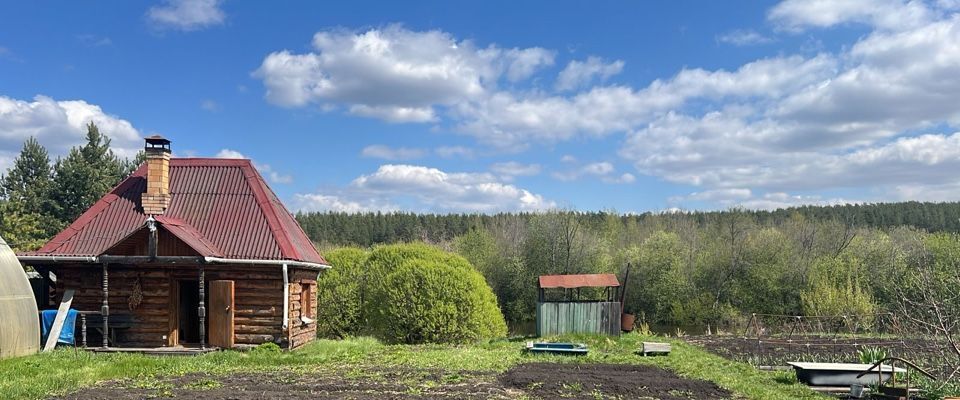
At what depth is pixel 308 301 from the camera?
71.8 ft

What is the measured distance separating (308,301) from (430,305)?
395 centimetres

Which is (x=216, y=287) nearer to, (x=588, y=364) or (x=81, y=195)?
(x=588, y=364)

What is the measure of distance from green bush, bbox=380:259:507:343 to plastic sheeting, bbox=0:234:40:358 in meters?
9.99

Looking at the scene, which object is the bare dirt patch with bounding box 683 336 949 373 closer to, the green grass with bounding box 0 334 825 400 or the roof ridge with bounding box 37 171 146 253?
the green grass with bounding box 0 334 825 400

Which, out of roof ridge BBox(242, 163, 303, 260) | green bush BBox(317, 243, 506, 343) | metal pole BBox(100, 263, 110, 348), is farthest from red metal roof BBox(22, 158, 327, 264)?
green bush BBox(317, 243, 506, 343)

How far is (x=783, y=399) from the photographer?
40.4 ft

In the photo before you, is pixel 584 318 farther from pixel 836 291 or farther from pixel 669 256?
pixel 669 256

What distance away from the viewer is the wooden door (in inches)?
711

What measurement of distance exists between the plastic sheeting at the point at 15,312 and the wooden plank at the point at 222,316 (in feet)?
13.8

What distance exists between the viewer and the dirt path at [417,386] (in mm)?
11859

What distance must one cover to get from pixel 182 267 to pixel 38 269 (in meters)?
4.12

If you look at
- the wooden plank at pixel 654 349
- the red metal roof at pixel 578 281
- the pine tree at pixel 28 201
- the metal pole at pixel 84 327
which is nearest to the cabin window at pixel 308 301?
the metal pole at pixel 84 327

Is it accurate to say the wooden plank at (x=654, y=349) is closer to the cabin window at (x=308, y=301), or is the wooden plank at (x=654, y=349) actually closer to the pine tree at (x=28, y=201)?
the cabin window at (x=308, y=301)

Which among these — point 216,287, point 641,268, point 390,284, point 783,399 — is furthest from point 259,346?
point 641,268
